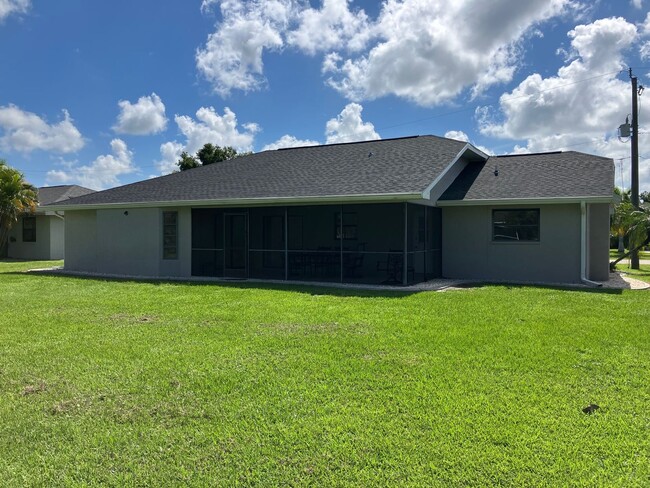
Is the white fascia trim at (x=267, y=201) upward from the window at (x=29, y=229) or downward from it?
upward

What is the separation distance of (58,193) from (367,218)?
21.7 m

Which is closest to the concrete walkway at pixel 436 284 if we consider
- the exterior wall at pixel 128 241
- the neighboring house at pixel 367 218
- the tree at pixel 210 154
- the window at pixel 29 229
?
the neighboring house at pixel 367 218

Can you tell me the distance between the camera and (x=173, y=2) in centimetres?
1434

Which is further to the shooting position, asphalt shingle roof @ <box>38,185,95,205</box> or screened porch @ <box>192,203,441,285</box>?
asphalt shingle roof @ <box>38,185,95,205</box>

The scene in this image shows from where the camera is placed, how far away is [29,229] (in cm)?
2528

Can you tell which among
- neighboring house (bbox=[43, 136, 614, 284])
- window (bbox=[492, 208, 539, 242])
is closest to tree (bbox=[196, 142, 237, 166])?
neighboring house (bbox=[43, 136, 614, 284])

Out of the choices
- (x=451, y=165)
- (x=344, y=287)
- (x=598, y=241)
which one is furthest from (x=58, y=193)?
(x=598, y=241)

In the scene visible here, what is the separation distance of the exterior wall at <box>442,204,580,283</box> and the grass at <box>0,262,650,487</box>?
522 cm

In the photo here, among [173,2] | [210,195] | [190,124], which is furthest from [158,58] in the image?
[190,124]

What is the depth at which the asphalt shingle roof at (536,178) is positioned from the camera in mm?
13172

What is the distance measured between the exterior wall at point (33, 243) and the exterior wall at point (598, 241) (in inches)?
957

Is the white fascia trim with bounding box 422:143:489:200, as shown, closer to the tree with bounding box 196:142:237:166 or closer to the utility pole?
the utility pole

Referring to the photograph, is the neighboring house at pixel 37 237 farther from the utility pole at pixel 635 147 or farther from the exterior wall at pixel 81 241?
the utility pole at pixel 635 147

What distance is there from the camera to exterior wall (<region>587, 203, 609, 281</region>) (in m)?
13.7
